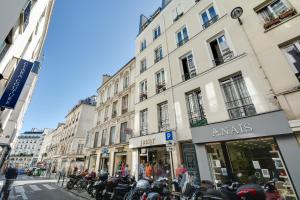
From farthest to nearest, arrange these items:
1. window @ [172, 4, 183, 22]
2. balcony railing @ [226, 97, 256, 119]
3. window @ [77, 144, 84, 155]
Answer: window @ [77, 144, 84, 155] → window @ [172, 4, 183, 22] → balcony railing @ [226, 97, 256, 119]

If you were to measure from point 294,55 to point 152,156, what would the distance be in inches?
350

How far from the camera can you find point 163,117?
34.6ft

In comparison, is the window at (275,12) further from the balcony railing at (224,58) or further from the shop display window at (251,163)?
the shop display window at (251,163)


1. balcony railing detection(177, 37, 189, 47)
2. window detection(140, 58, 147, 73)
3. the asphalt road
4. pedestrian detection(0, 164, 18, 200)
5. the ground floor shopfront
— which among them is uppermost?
window detection(140, 58, 147, 73)

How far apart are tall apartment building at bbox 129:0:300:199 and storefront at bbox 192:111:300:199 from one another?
26 millimetres

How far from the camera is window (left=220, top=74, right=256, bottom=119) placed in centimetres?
669

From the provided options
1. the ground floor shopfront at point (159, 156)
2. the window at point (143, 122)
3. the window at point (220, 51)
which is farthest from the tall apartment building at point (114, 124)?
the window at point (220, 51)

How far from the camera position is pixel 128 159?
12242 mm

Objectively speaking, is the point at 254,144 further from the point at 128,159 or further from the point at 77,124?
the point at 77,124

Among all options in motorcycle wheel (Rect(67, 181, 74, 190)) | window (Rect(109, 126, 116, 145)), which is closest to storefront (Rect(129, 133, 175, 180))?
window (Rect(109, 126, 116, 145))

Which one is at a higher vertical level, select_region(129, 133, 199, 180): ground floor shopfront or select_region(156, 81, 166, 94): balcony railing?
select_region(156, 81, 166, 94): balcony railing

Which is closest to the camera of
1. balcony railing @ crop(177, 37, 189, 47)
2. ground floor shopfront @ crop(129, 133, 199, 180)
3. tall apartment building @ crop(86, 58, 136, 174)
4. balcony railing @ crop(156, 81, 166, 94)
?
ground floor shopfront @ crop(129, 133, 199, 180)

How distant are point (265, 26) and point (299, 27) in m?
1.18

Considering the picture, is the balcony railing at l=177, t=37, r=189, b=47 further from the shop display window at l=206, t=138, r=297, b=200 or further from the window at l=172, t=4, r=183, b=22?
the shop display window at l=206, t=138, r=297, b=200
